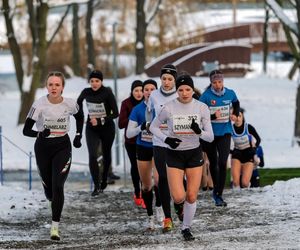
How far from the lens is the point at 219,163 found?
37.8 ft

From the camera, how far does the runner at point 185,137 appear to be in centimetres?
897

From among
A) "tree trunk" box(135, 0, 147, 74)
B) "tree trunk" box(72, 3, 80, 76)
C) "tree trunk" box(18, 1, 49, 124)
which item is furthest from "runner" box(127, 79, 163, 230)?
"tree trunk" box(72, 3, 80, 76)

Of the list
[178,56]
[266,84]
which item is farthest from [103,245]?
[178,56]

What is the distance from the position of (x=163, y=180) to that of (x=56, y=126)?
1.34 metres

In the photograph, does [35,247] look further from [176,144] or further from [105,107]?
[105,107]

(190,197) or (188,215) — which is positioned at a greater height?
(190,197)

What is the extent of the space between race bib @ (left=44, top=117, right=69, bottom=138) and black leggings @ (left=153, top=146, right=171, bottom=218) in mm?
1047

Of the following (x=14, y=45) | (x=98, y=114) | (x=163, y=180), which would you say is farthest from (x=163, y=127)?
(x=14, y=45)

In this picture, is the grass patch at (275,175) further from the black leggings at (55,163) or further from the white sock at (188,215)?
the black leggings at (55,163)

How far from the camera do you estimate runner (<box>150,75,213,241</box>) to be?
8.97m

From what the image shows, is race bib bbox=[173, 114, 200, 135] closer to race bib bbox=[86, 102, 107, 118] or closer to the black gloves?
the black gloves

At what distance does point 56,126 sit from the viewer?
9.66m

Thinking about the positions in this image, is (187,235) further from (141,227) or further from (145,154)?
(145,154)

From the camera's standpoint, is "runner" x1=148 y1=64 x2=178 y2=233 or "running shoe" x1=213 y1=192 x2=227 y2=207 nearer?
"runner" x1=148 y1=64 x2=178 y2=233
